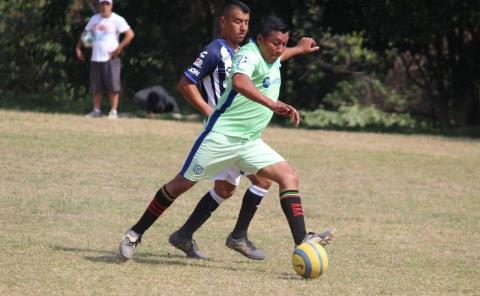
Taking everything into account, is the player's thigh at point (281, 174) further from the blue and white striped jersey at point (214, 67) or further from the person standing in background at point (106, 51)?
the person standing in background at point (106, 51)

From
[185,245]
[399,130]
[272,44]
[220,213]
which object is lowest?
[399,130]

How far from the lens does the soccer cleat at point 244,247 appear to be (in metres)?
7.80

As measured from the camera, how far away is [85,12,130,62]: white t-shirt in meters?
16.5

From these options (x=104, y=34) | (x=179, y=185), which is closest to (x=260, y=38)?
(x=179, y=185)

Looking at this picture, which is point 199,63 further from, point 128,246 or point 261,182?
point 128,246

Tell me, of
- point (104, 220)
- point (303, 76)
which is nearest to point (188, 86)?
point (104, 220)

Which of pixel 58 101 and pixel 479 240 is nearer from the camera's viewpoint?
pixel 479 240

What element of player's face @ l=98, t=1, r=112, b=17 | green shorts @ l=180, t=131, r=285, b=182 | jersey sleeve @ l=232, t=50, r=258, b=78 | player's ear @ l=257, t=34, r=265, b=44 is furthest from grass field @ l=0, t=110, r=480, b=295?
player's face @ l=98, t=1, r=112, b=17

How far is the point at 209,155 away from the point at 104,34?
9581 mm

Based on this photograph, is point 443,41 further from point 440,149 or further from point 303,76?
point 440,149

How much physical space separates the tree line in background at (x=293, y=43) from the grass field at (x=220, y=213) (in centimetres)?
317

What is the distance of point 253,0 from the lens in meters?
19.0

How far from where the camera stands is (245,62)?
7.07 meters

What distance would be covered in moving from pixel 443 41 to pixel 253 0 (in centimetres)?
506
